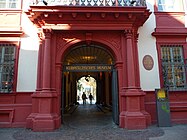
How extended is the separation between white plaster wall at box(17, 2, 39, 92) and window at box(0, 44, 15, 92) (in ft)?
1.28

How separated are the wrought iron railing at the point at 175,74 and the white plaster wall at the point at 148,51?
513 millimetres

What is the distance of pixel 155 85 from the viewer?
8992 millimetres

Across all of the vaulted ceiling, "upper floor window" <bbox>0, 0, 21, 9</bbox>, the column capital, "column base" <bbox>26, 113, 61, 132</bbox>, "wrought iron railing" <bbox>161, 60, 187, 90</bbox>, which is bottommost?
"column base" <bbox>26, 113, 61, 132</bbox>

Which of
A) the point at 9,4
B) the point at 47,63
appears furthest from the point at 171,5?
the point at 9,4

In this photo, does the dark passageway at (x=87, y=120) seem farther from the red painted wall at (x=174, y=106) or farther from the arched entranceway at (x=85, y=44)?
the red painted wall at (x=174, y=106)

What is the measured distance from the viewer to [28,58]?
29.1ft

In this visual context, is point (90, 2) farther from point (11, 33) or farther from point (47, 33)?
point (11, 33)

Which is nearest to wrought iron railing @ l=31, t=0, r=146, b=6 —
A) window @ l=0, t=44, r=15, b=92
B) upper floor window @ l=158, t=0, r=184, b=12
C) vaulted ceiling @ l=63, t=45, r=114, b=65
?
upper floor window @ l=158, t=0, r=184, b=12

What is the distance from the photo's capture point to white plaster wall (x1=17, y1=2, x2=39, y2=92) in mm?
8667

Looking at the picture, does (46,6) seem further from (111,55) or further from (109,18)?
(111,55)

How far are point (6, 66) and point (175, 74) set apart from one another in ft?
28.4

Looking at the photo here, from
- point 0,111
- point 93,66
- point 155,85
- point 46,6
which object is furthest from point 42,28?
point 155,85

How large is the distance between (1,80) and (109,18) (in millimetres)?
6080

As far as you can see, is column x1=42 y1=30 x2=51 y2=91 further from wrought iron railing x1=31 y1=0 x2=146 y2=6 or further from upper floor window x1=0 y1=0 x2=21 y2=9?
upper floor window x1=0 y1=0 x2=21 y2=9
